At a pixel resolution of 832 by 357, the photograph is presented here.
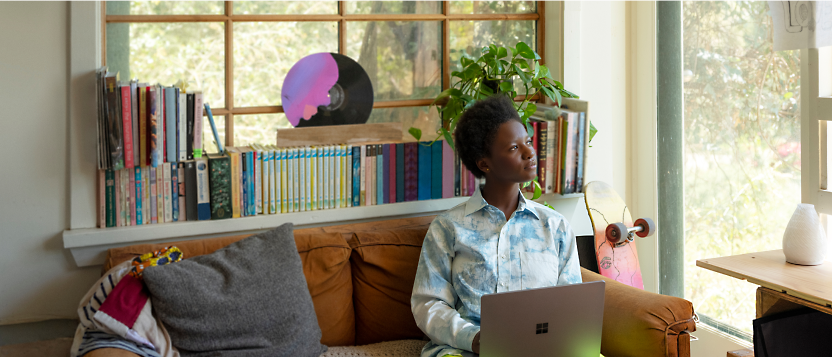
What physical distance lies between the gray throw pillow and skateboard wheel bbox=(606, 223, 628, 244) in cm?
111

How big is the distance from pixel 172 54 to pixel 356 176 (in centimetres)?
83

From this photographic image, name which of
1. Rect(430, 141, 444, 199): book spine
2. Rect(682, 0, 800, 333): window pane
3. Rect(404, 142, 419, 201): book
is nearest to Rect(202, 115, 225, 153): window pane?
Rect(404, 142, 419, 201): book

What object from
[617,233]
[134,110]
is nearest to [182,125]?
[134,110]

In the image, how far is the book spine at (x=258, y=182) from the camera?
224cm

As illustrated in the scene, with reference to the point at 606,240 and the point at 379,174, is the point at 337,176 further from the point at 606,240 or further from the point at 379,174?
the point at 606,240

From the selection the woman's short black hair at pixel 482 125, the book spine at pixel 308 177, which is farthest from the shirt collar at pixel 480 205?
the book spine at pixel 308 177

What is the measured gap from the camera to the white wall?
200cm

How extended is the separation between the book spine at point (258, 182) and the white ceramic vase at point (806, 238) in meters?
1.81

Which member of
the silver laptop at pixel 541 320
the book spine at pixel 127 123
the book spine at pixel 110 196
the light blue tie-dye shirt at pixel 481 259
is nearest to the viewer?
the silver laptop at pixel 541 320

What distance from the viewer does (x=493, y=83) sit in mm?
2477

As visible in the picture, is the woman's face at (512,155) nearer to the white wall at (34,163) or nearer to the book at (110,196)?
the book at (110,196)

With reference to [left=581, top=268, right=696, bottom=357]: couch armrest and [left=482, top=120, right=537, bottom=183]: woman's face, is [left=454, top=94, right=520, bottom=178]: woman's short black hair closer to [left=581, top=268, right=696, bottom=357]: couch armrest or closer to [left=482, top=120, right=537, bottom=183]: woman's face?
[left=482, top=120, right=537, bottom=183]: woman's face

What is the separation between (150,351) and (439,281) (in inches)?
34.3

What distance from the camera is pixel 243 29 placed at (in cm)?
234
